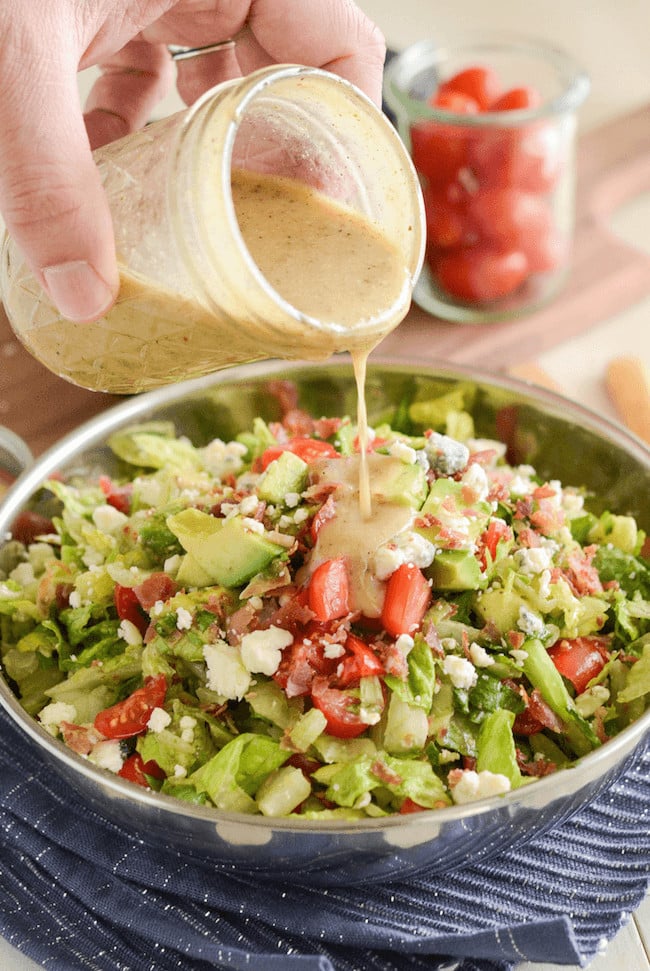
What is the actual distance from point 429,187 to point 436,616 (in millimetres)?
2189

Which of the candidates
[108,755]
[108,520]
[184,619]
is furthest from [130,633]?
[108,520]

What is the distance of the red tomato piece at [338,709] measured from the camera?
228cm

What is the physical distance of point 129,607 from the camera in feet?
8.61

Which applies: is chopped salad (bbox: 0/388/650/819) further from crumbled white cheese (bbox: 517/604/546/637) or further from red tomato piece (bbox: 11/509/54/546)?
red tomato piece (bbox: 11/509/54/546)

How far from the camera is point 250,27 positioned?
286 cm

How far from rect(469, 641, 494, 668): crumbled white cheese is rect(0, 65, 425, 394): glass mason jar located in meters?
0.70

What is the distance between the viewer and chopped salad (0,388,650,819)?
2285mm

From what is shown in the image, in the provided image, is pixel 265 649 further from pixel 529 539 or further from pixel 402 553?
pixel 529 539

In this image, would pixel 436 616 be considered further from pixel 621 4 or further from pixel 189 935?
pixel 621 4

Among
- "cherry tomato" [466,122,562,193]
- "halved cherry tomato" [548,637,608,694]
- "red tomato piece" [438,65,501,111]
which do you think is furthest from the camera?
"red tomato piece" [438,65,501,111]

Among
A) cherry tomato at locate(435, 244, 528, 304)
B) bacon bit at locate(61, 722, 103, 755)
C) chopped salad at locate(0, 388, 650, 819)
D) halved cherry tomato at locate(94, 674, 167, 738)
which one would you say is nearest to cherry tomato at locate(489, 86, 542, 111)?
cherry tomato at locate(435, 244, 528, 304)

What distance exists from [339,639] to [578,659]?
580mm

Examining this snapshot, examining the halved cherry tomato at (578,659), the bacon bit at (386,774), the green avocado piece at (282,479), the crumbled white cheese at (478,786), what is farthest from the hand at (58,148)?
the halved cherry tomato at (578,659)

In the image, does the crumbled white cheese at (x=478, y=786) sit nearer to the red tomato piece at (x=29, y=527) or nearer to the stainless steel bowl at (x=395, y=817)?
the stainless steel bowl at (x=395, y=817)
